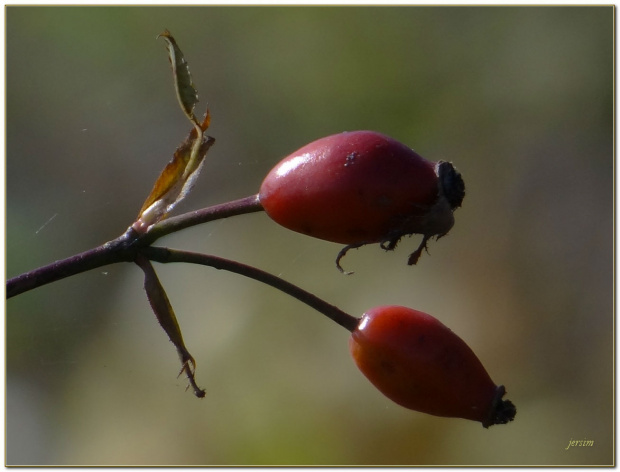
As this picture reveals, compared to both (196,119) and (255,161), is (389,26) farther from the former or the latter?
(196,119)

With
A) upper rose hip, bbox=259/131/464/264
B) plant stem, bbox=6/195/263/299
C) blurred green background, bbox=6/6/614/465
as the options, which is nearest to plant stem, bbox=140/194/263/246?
plant stem, bbox=6/195/263/299

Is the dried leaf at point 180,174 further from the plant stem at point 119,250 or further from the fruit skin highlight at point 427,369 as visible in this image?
the fruit skin highlight at point 427,369

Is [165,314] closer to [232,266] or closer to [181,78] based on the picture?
[232,266]

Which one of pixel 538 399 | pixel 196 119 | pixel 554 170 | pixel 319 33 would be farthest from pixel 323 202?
pixel 319 33

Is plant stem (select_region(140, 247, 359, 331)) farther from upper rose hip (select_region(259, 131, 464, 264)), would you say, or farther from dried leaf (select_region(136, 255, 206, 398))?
upper rose hip (select_region(259, 131, 464, 264))

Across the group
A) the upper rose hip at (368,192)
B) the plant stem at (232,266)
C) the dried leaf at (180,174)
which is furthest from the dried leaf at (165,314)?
the upper rose hip at (368,192)
